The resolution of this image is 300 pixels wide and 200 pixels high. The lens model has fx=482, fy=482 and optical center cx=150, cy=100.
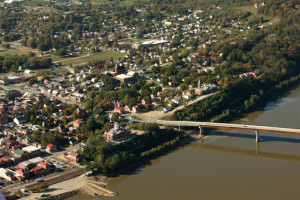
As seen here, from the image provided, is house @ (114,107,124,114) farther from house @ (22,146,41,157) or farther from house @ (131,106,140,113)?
house @ (22,146,41,157)

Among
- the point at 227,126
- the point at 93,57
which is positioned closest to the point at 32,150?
the point at 227,126

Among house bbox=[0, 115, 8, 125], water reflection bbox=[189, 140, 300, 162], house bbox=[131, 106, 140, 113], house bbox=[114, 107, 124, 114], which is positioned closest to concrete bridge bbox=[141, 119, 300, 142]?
water reflection bbox=[189, 140, 300, 162]

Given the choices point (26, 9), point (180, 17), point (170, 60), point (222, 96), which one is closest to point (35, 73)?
point (170, 60)

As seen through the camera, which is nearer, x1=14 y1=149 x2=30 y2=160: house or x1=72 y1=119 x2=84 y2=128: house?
x1=14 y1=149 x2=30 y2=160: house

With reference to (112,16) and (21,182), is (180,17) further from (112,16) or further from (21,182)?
(21,182)

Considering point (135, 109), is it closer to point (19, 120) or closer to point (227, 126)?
point (227, 126)

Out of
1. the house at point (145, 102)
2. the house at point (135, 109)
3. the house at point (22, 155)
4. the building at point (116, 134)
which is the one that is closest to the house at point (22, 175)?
the house at point (22, 155)

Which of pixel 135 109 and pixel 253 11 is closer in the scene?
pixel 135 109

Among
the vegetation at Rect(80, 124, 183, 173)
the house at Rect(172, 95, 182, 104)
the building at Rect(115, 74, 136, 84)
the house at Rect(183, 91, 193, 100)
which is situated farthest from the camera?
the building at Rect(115, 74, 136, 84)

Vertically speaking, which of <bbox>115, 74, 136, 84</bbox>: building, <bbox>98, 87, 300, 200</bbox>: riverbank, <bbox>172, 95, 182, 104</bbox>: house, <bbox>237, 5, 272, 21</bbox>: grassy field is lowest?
<bbox>98, 87, 300, 200</bbox>: riverbank
